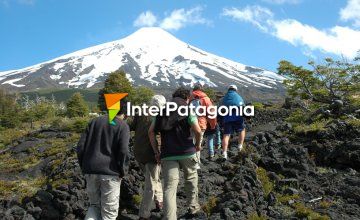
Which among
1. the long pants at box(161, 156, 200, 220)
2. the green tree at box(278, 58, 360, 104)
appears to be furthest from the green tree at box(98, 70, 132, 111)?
the long pants at box(161, 156, 200, 220)

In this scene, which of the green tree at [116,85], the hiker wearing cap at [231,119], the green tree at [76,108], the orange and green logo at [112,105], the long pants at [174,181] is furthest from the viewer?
the green tree at [76,108]

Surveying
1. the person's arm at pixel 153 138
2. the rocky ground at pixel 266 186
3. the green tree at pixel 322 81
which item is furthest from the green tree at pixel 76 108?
the person's arm at pixel 153 138

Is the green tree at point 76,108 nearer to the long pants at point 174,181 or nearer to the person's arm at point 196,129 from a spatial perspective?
the long pants at point 174,181

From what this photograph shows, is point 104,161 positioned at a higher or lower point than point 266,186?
higher

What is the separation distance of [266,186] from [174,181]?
2851 millimetres

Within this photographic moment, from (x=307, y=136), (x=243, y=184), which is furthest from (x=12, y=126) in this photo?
(x=243, y=184)

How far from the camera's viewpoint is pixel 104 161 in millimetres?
5840

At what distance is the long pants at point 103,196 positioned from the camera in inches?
230

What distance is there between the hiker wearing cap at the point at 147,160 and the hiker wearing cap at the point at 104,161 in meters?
1.00

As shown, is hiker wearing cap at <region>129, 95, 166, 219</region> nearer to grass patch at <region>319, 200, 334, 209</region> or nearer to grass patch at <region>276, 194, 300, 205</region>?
grass patch at <region>276, 194, 300, 205</region>

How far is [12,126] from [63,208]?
52.0 metres

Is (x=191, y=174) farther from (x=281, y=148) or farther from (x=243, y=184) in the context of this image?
(x=281, y=148)

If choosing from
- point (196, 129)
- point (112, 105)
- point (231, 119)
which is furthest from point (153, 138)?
point (231, 119)

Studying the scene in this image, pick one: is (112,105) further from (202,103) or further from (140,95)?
(140,95)
